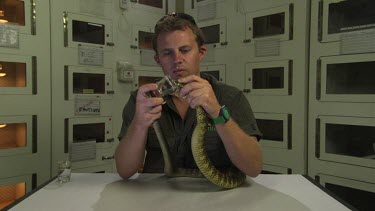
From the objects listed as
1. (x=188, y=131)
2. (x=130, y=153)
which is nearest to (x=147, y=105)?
(x=130, y=153)

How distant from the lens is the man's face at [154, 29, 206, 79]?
124 cm

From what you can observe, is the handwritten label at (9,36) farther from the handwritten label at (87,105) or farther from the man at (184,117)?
the man at (184,117)

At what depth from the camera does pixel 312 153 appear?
7.21 feet

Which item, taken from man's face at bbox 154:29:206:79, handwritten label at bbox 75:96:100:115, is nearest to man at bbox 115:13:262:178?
man's face at bbox 154:29:206:79

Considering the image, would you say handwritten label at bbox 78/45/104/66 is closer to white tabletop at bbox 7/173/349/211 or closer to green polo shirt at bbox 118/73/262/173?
green polo shirt at bbox 118/73/262/173

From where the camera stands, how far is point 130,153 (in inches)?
48.1

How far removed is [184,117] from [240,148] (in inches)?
14.7

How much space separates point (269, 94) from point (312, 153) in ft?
1.74

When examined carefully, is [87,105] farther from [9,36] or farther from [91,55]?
[9,36]

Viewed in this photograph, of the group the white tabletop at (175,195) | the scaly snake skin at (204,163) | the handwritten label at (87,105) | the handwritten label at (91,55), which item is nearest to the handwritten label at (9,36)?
the handwritten label at (91,55)

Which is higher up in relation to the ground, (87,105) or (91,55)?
(91,55)

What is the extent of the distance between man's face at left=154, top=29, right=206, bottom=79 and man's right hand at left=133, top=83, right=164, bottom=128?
0.68 feet

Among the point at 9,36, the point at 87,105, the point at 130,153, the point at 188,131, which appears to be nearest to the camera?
the point at 130,153

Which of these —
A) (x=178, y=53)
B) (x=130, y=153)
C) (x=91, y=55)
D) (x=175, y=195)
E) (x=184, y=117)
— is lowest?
(x=175, y=195)
